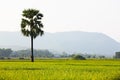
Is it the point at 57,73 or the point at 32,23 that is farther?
the point at 32,23

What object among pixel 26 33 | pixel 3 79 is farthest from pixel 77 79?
pixel 26 33

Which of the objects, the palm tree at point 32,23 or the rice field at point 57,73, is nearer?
the rice field at point 57,73

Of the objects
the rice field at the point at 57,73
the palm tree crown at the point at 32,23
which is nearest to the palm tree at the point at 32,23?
the palm tree crown at the point at 32,23

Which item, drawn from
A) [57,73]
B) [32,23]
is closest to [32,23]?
[32,23]

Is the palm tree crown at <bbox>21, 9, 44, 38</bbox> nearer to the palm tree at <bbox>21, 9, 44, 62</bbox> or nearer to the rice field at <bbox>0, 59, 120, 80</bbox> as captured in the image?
the palm tree at <bbox>21, 9, 44, 62</bbox>

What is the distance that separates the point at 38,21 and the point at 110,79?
67.1 meters

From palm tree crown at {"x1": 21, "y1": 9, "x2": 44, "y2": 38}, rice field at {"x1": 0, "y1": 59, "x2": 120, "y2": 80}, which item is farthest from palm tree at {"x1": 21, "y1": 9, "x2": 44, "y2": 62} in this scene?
rice field at {"x1": 0, "y1": 59, "x2": 120, "y2": 80}

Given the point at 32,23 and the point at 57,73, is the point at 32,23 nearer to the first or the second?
the point at 32,23

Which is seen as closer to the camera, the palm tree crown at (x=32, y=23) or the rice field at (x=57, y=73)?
the rice field at (x=57, y=73)

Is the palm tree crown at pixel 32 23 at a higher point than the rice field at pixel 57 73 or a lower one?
higher

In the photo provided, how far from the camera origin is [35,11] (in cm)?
8912

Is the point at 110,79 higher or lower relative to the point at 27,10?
lower

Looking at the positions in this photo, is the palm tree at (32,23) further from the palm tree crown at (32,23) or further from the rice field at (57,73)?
the rice field at (57,73)

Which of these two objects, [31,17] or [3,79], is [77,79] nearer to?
[3,79]
